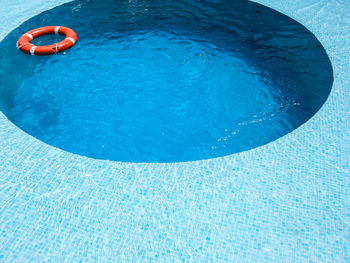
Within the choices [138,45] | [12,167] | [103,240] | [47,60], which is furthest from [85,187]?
[138,45]

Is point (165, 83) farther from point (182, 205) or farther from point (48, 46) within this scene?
point (182, 205)

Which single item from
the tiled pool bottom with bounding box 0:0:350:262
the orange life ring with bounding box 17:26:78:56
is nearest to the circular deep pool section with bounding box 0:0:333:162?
the orange life ring with bounding box 17:26:78:56

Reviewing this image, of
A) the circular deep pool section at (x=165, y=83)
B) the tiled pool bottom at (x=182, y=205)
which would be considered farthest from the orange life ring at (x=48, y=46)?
the tiled pool bottom at (x=182, y=205)

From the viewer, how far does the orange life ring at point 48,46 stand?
419 centimetres

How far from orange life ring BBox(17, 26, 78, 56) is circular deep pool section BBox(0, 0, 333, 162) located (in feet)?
0.30

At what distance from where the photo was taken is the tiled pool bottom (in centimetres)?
193

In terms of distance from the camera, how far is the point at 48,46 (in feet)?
13.9

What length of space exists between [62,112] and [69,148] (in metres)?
0.64

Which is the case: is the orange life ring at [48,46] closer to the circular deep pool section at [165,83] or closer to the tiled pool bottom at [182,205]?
the circular deep pool section at [165,83]

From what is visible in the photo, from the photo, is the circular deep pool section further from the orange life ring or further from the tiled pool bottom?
the tiled pool bottom

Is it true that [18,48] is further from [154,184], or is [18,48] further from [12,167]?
[154,184]

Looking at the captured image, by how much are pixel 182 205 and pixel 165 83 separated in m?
2.09

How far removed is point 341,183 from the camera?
2.34 meters

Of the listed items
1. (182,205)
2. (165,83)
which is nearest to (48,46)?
(165,83)
